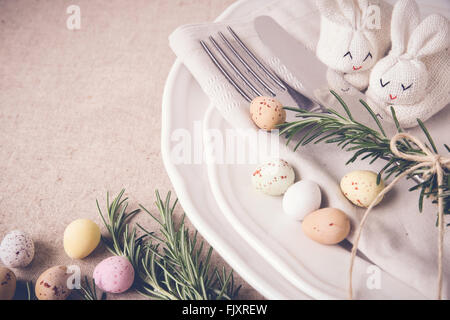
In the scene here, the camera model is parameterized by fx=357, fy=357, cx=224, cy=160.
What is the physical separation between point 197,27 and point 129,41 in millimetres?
298

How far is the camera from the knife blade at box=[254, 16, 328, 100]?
0.58 metres

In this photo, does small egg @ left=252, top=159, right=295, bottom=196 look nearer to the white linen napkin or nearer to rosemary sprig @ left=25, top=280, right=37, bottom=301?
the white linen napkin

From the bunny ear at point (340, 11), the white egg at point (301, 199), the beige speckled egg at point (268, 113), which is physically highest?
the bunny ear at point (340, 11)

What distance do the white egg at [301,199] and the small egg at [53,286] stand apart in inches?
12.9

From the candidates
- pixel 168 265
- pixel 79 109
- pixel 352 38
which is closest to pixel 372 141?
pixel 352 38

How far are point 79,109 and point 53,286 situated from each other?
39 cm

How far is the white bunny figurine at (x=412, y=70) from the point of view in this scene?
1.65 feet

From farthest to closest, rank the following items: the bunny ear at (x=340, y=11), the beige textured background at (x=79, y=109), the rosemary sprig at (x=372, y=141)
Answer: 1. the beige textured background at (x=79, y=109)
2. the bunny ear at (x=340, y=11)
3. the rosemary sprig at (x=372, y=141)

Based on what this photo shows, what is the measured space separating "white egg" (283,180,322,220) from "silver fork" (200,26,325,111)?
5.9 inches

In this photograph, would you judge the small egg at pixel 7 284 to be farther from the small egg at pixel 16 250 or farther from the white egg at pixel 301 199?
the white egg at pixel 301 199

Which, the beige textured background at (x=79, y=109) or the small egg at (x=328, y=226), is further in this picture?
the beige textured background at (x=79, y=109)

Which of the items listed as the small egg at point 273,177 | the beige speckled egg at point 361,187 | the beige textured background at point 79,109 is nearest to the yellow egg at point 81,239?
the beige textured background at point 79,109

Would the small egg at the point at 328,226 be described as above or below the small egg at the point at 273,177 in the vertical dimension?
below

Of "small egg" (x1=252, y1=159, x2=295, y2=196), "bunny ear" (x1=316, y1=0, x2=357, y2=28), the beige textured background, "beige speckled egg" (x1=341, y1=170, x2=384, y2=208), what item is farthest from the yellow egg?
"bunny ear" (x1=316, y1=0, x2=357, y2=28)
